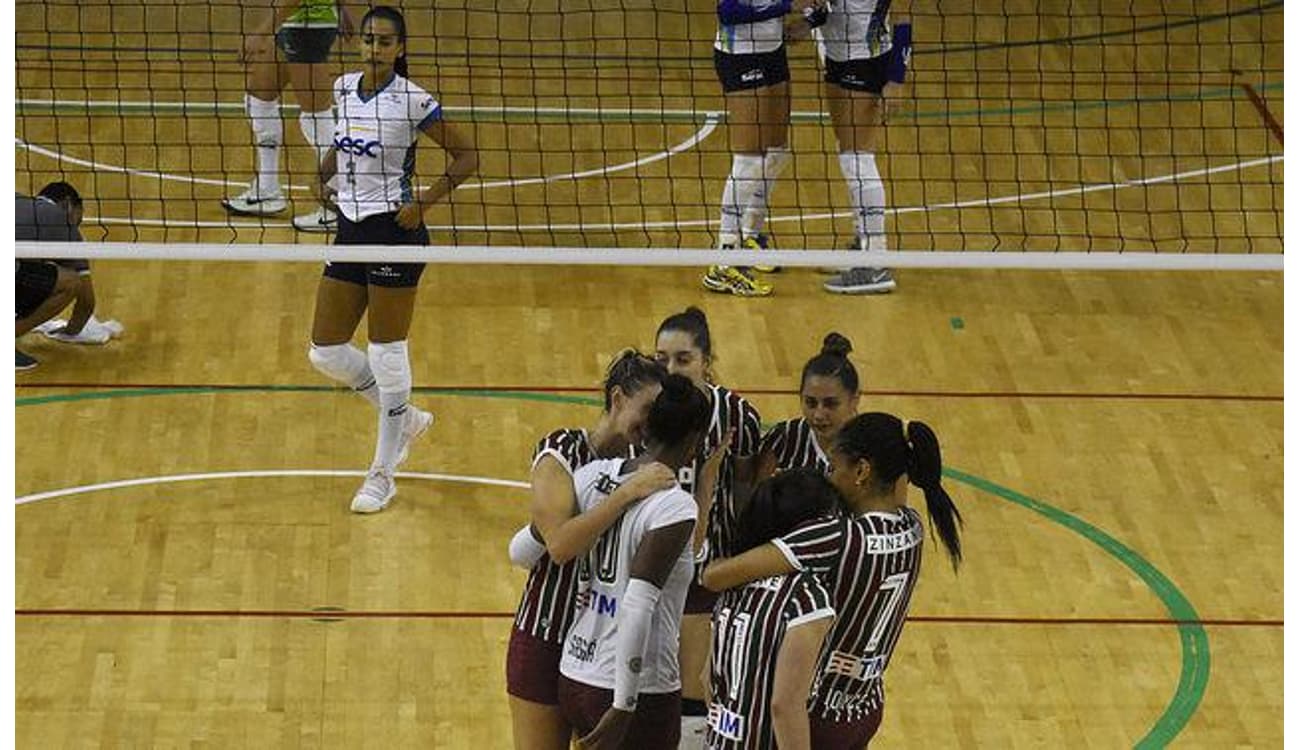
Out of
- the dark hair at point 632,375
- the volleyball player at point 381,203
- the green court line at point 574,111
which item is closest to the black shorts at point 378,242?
the volleyball player at point 381,203

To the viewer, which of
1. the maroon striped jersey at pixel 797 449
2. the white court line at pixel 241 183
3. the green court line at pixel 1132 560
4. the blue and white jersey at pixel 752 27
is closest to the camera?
the maroon striped jersey at pixel 797 449

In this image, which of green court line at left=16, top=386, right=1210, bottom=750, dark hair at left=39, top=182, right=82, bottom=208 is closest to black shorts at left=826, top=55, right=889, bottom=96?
green court line at left=16, top=386, right=1210, bottom=750

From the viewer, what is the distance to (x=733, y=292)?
37.7 ft

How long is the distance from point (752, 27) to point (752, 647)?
5.79 meters

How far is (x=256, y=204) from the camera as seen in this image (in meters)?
12.3

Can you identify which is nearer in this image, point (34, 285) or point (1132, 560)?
point (1132, 560)

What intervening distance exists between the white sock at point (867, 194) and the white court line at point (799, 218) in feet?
1.25

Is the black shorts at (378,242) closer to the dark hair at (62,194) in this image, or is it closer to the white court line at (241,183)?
the dark hair at (62,194)

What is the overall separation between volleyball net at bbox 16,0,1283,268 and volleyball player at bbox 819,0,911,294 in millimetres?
169

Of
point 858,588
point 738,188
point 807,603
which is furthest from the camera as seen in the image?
point 738,188

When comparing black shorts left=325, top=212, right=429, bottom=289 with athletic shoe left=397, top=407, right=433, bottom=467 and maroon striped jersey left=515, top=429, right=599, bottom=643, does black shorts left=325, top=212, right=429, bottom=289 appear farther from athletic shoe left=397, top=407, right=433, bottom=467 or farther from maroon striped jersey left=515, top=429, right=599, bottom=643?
maroon striped jersey left=515, top=429, right=599, bottom=643

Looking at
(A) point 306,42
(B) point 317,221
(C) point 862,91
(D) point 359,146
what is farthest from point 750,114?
(D) point 359,146

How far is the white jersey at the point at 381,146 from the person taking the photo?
895 cm

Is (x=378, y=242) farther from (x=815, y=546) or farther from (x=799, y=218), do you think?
(x=799, y=218)
